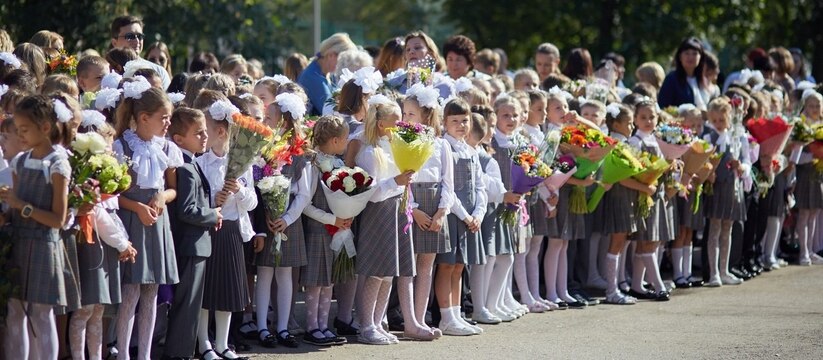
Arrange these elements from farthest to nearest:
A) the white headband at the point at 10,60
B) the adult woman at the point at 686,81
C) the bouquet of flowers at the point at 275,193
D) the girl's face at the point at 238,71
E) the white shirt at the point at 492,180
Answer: the adult woman at the point at 686,81, the girl's face at the point at 238,71, the white shirt at the point at 492,180, the white headband at the point at 10,60, the bouquet of flowers at the point at 275,193

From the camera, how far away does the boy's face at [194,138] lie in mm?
7953

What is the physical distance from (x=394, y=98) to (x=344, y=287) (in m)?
1.52

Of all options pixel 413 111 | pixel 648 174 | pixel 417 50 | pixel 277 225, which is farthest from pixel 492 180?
pixel 648 174

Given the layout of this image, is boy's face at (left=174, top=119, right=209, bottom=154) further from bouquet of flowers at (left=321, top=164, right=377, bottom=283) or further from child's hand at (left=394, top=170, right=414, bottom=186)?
child's hand at (left=394, top=170, right=414, bottom=186)

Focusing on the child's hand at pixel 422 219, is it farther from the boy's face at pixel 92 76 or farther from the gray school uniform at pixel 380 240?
the boy's face at pixel 92 76

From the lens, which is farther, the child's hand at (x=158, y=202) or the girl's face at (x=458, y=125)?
the girl's face at (x=458, y=125)

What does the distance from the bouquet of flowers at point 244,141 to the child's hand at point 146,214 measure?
73cm

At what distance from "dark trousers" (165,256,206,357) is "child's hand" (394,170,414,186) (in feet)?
5.13

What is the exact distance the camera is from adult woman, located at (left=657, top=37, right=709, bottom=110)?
14.3 meters

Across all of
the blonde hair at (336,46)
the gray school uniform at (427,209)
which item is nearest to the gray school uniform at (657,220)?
the blonde hair at (336,46)

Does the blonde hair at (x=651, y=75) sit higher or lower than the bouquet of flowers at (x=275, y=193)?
higher

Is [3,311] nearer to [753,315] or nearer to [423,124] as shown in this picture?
[423,124]

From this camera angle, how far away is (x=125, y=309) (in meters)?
7.71

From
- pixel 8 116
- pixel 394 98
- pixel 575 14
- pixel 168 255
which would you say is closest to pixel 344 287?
pixel 394 98
